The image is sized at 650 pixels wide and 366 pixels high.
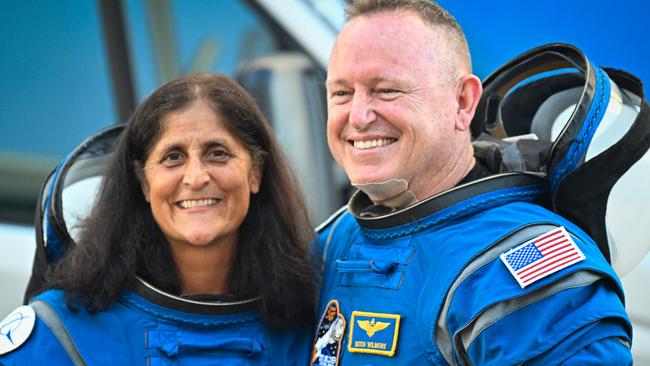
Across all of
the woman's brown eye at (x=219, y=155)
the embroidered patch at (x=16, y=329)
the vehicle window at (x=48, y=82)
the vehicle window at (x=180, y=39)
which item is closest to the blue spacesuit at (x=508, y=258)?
the woman's brown eye at (x=219, y=155)

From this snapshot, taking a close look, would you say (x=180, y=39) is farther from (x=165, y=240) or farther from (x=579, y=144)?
(x=579, y=144)

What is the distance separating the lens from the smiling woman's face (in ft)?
8.89

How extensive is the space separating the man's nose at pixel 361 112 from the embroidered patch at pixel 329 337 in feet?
1.42

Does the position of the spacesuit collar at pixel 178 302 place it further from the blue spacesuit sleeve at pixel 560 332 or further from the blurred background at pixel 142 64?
the blurred background at pixel 142 64

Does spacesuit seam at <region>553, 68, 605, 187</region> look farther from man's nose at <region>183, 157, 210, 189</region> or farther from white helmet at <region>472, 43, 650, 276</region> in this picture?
man's nose at <region>183, 157, 210, 189</region>

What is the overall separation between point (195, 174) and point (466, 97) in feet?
2.23

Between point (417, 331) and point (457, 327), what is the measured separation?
0.41 feet

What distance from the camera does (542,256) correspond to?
2230 millimetres

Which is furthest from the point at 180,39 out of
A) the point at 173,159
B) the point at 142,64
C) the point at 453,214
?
the point at 453,214

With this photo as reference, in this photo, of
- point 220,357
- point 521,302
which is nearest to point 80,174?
point 220,357

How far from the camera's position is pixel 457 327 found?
7.37 ft

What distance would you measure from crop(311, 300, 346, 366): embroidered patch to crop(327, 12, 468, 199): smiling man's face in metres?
0.32

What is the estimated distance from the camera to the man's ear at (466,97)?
260 centimetres

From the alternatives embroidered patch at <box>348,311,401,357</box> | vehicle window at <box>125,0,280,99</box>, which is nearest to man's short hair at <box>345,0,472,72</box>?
embroidered patch at <box>348,311,401,357</box>
